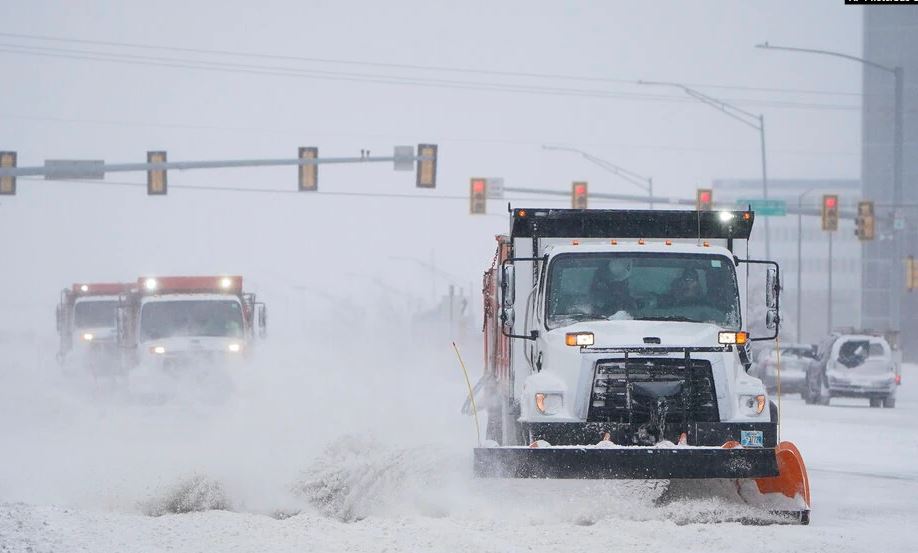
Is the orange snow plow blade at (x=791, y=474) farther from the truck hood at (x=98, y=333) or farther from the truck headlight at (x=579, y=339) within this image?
the truck hood at (x=98, y=333)

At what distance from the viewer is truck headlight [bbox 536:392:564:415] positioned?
527 inches

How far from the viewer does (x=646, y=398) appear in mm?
13250

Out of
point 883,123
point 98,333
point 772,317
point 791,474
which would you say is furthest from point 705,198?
point 883,123

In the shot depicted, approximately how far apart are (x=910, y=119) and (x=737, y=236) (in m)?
113

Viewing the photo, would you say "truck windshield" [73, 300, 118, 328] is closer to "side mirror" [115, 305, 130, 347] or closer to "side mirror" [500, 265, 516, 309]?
"side mirror" [115, 305, 130, 347]

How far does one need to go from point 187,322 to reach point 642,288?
16.4m

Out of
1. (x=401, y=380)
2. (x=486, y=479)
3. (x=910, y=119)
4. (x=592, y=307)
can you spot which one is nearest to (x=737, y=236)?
(x=592, y=307)

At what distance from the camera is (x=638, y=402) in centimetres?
1327

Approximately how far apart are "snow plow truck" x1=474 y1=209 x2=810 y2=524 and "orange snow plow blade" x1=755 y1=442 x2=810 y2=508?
1 centimetres

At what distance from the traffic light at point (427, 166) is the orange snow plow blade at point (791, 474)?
80.3 ft

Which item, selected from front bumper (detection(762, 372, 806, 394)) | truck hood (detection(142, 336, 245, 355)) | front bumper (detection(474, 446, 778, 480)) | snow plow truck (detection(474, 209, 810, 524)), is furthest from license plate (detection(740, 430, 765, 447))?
front bumper (detection(762, 372, 806, 394))

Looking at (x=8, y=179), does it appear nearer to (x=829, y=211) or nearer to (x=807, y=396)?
(x=807, y=396)

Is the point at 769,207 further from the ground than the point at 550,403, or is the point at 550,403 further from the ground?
the point at 769,207

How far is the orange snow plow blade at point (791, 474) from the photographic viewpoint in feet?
41.3
